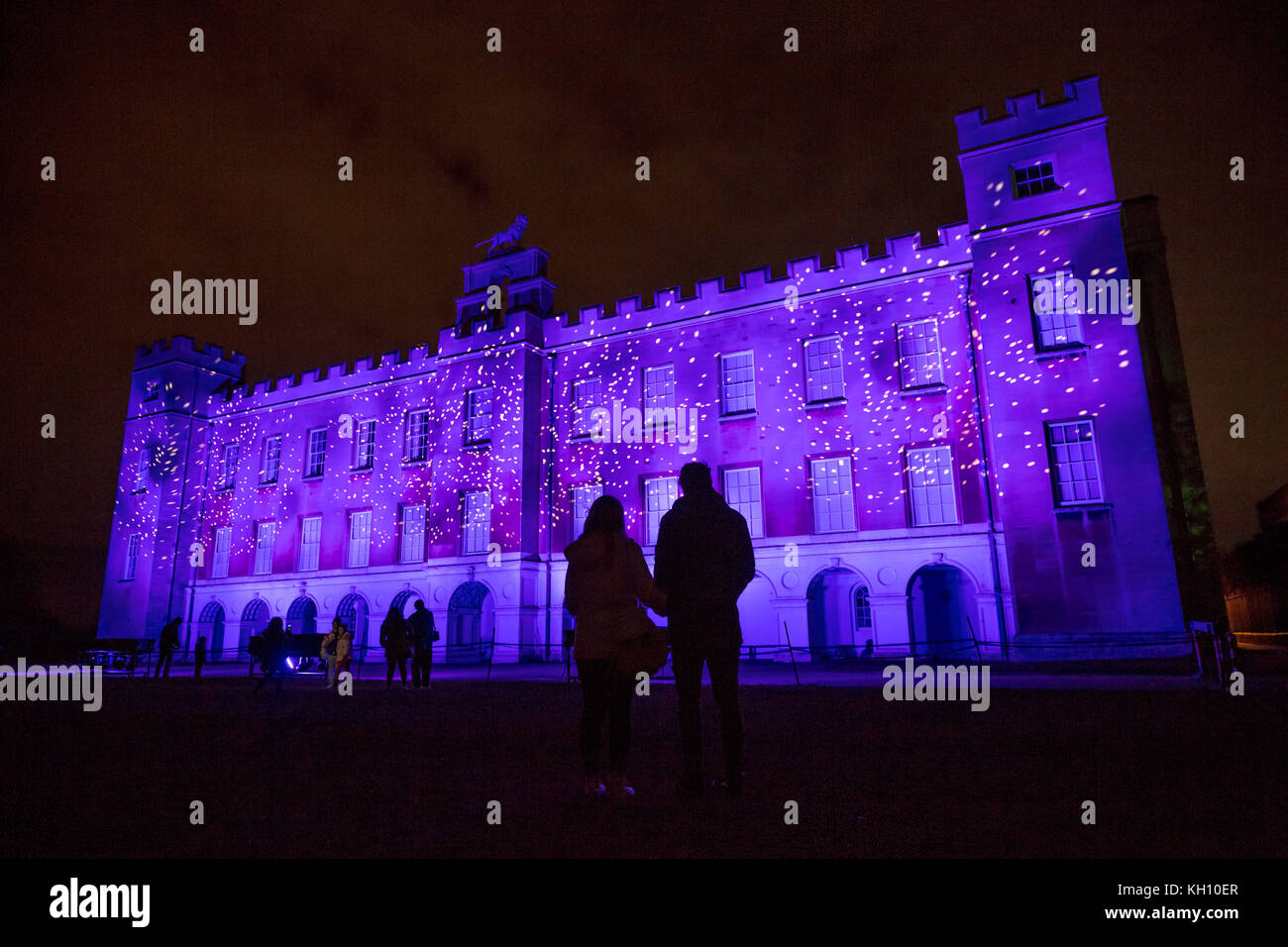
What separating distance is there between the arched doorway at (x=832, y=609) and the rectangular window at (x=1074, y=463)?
5.91 m

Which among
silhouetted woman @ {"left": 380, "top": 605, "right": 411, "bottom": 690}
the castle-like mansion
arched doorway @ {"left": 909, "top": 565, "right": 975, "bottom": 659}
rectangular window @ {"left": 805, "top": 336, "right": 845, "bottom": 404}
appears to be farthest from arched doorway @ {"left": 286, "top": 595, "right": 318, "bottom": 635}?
arched doorway @ {"left": 909, "top": 565, "right": 975, "bottom": 659}

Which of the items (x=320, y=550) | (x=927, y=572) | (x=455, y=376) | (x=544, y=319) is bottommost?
(x=927, y=572)

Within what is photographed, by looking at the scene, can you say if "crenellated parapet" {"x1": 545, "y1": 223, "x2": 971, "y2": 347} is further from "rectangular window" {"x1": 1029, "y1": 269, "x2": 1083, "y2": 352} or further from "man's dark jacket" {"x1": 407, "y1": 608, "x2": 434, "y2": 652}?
"man's dark jacket" {"x1": 407, "y1": 608, "x2": 434, "y2": 652}

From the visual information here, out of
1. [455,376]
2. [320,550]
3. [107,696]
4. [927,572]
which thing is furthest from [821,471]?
[320,550]

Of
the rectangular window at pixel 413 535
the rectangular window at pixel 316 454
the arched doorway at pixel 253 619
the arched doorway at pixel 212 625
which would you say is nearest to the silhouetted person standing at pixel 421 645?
the rectangular window at pixel 413 535

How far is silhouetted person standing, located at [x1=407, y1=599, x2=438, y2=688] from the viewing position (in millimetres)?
14258

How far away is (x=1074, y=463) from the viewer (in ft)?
56.9

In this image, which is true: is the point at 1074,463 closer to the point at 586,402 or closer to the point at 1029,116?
the point at 1029,116

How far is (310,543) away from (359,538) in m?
2.55

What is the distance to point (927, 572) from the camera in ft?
68.7

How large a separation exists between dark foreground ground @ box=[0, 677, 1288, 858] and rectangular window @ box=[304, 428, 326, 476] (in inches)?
854

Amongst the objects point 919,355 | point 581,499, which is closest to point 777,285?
point 919,355
